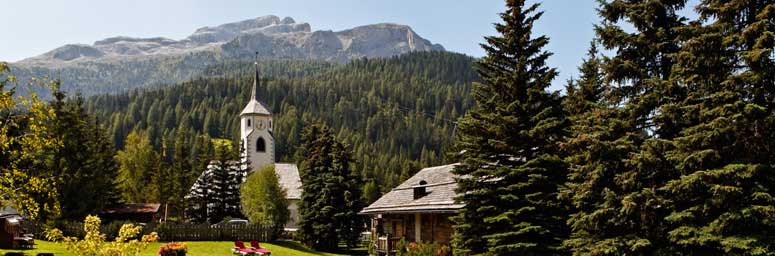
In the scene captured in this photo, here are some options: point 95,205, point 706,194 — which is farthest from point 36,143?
point 95,205

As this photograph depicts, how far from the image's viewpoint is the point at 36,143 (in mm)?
13117

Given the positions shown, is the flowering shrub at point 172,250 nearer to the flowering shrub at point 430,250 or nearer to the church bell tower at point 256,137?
the flowering shrub at point 430,250

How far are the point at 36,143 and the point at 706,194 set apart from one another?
1503 centimetres

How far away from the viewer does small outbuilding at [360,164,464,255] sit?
30031 mm

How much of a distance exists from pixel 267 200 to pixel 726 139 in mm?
43392

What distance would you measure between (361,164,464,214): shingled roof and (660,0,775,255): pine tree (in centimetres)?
1116

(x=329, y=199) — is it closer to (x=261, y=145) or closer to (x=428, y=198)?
(x=428, y=198)

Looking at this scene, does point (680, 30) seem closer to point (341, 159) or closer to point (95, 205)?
point (341, 159)

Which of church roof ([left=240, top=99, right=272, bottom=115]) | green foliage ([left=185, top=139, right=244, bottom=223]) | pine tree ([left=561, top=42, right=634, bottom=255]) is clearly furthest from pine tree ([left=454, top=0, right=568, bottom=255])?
church roof ([left=240, top=99, right=272, bottom=115])

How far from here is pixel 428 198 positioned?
103 ft

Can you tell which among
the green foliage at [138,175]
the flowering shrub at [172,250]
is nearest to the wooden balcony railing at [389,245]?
the flowering shrub at [172,250]

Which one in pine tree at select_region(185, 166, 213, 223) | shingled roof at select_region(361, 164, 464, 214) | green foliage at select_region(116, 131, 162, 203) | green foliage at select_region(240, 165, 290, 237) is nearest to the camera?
shingled roof at select_region(361, 164, 464, 214)

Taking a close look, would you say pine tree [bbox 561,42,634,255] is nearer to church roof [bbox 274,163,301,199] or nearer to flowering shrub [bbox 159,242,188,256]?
flowering shrub [bbox 159,242,188,256]

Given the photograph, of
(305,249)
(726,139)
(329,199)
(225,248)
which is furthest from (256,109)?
(726,139)
